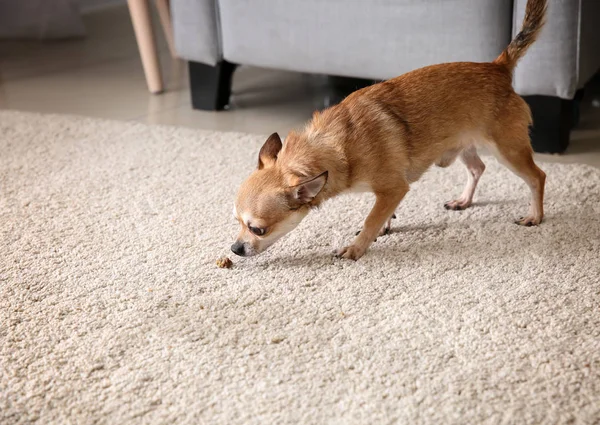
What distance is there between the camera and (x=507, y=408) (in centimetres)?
134

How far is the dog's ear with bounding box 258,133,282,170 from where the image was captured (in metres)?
1.86

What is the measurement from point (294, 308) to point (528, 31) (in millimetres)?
1013

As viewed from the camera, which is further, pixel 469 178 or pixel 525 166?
pixel 469 178

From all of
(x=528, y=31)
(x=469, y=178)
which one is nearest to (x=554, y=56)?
(x=528, y=31)

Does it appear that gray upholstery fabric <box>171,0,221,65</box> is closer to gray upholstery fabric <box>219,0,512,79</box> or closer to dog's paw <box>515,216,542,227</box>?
gray upholstery fabric <box>219,0,512,79</box>

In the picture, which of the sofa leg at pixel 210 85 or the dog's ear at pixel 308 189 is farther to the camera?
the sofa leg at pixel 210 85

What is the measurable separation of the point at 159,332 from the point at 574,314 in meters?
0.94

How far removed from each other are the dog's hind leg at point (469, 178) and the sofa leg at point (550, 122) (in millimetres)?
490

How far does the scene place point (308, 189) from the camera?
1.73 metres

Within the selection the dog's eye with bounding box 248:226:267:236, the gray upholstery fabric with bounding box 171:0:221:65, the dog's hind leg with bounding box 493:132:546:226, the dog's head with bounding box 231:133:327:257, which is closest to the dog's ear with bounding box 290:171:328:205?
the dog's head with bounding box 231:133:327:257

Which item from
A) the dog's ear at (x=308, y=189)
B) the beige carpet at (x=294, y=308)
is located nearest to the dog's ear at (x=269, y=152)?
the dog's ear at (x=308, y=189)

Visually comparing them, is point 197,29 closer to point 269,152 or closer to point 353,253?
point 269,152

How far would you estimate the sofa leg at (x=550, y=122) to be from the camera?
97.3 inches

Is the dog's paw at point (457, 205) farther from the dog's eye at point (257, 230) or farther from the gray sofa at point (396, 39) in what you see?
the dog's eye at point (257, 230)
